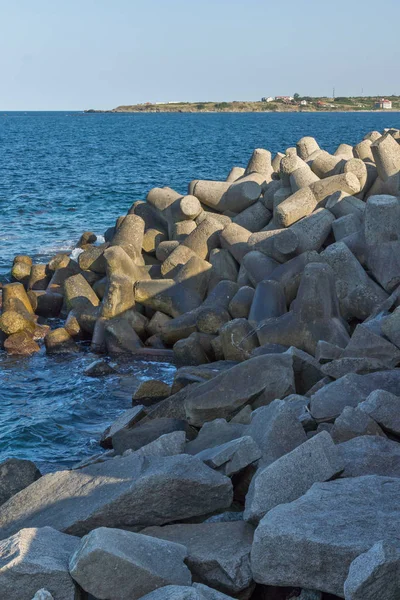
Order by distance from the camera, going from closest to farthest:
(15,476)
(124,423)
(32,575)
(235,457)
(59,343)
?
(32,575) < (235,457) < (15,476) < (124,423) < (59,343)

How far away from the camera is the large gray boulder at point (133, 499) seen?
191 inches

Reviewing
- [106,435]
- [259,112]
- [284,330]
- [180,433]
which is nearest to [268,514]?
[180,433]

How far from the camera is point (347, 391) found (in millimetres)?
6031

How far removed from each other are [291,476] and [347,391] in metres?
1.53

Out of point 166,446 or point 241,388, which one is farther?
point 241,388

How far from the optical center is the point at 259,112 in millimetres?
169750

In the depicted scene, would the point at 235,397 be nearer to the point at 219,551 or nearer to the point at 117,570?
the point at 219,551

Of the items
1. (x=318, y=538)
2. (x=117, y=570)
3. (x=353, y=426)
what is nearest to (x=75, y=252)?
(x=353, y=426)

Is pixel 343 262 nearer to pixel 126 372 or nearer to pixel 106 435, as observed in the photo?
pixel 126 372

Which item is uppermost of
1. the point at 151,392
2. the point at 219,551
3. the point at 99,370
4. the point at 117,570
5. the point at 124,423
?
the point at 117,570

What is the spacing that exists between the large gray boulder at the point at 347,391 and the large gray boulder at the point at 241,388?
0.86 meters

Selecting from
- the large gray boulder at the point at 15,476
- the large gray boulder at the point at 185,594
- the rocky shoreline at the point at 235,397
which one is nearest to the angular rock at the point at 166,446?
the rocky shoreline at the point at 235,397

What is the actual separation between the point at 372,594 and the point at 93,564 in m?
1.37

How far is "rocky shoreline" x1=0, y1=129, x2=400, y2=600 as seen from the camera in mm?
4082
